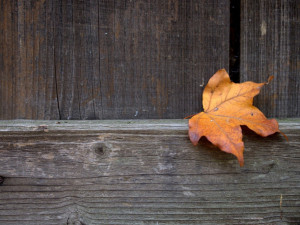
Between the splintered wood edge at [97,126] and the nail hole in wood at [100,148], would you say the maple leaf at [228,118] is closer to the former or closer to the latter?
the splintered wood edge at [97,126]

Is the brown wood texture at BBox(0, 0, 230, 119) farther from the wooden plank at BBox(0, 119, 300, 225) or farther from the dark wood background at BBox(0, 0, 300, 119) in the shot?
the wooden plank at BBox(0, 119, 300, 225)

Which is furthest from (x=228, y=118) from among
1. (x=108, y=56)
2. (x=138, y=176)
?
(x=108, y=56)

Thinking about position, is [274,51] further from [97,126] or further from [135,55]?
[97,126]

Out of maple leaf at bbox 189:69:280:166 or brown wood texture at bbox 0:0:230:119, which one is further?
brown wood texture at bbox 0:0:230:119

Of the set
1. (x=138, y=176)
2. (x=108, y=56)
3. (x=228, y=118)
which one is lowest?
(x=138, y=176)

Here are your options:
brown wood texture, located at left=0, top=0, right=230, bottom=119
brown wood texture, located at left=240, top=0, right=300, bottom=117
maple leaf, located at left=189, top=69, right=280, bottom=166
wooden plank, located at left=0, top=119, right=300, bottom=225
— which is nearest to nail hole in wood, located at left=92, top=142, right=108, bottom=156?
wooden plank, located at left=0, top=119, right=300, bottom=225

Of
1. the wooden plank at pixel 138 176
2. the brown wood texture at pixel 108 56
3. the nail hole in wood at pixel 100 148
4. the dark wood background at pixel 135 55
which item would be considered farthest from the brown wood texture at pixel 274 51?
the nail hole in wood at pixel 100 148
